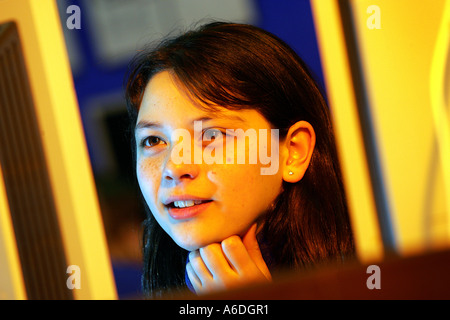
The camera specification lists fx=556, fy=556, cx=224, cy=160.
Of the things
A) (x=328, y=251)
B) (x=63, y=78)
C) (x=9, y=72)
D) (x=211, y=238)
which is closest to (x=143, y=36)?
(x=63, y=78)

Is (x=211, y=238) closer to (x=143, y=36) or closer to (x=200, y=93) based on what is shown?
(x=200, y=93)

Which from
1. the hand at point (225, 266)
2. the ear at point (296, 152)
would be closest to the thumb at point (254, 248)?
the hand at point (225, 266)

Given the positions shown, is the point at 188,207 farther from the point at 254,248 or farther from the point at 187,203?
the point at 254,248

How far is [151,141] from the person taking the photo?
923 millimetres

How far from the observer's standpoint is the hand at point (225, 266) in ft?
2.89

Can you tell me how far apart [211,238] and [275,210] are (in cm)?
11

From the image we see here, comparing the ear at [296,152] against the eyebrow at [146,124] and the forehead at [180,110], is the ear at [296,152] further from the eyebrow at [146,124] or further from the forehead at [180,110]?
the eyebrow at [146,124]

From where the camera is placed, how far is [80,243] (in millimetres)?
1058

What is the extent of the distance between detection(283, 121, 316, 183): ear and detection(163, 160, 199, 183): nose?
15 cm

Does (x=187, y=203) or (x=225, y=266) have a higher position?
(x=187, y=203)

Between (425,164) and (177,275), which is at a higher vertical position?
(425,164)

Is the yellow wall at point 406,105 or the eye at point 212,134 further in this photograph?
the yellow wall at point 406,105

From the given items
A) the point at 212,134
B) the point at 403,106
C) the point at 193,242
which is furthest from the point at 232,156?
the point at 403,106

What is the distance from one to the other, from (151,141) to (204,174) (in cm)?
11
